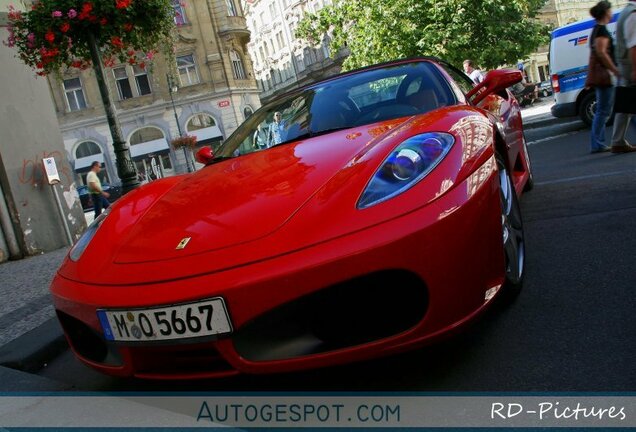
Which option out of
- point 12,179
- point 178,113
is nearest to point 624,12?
point 12,179

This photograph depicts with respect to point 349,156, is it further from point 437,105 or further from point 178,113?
point 178,113

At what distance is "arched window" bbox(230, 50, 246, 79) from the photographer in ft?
121

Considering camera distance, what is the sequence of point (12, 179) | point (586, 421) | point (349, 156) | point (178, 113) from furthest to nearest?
point (178, 113) < point (12, 179) < point (349, 156) < point (586, 421)

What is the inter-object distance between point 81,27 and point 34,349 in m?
4.30

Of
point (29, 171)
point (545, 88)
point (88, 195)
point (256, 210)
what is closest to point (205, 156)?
point (256, 210)

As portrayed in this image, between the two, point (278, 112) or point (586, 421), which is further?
point (278, 112)

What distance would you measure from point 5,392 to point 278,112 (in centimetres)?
191

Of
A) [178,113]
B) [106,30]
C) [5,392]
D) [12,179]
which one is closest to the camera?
[5,392]

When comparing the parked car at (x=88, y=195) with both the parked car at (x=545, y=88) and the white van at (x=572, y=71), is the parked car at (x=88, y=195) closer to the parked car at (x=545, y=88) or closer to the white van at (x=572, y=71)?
the white van at (x=572, y=71)

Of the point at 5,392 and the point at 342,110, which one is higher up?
the point at 342,110

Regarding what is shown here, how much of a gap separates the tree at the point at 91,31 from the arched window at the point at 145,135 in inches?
1153

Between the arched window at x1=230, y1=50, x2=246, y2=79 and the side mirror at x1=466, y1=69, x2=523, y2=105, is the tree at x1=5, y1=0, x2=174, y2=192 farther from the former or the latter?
the arched window at x1=230, y1=50, x2=246, y2=79

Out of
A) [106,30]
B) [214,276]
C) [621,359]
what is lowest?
[621,359]

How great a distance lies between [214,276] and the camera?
1.75 meters
